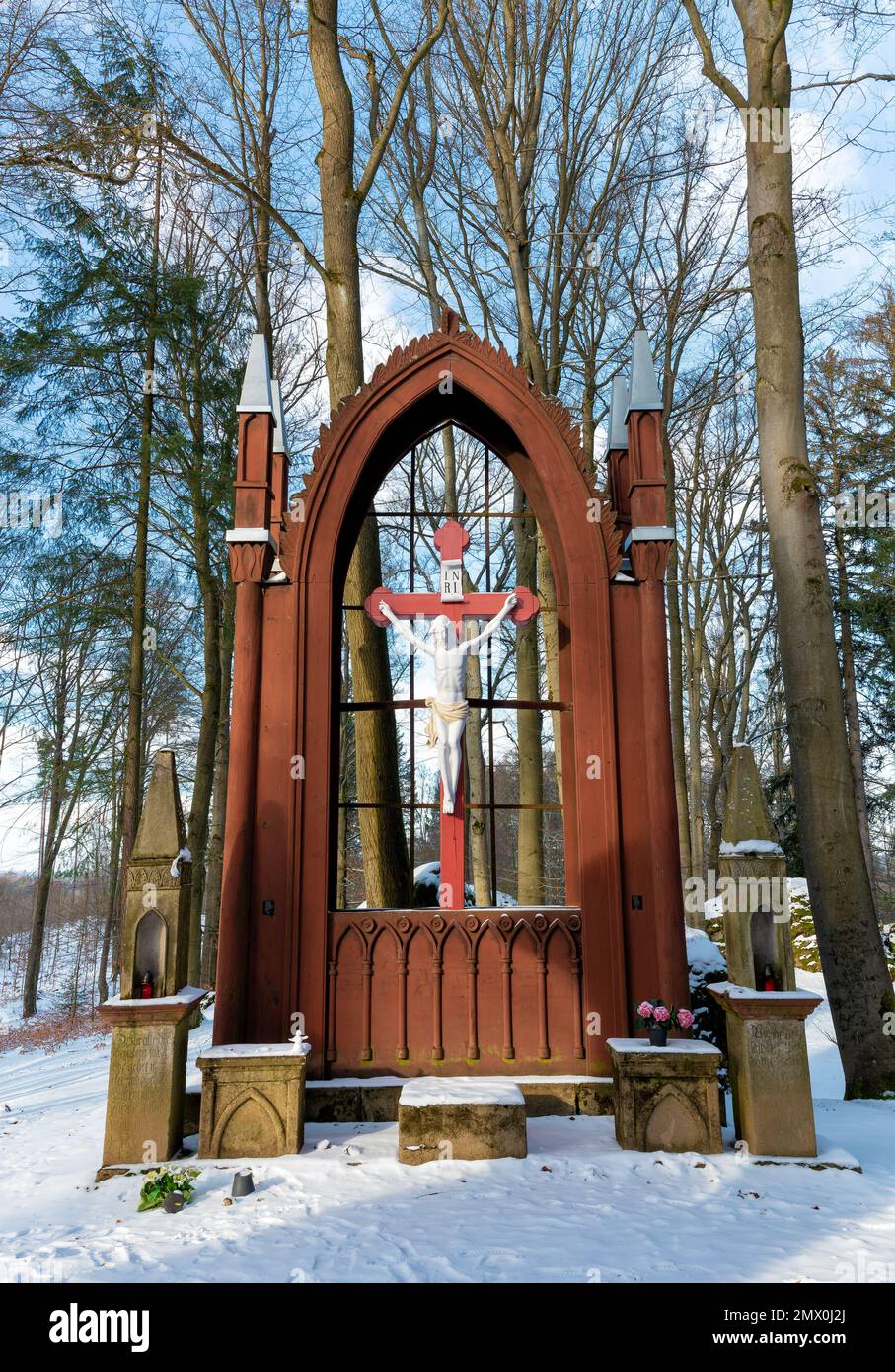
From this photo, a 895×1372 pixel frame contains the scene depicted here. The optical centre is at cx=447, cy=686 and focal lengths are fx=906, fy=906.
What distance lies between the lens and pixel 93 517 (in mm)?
12469

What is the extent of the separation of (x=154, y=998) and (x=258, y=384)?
448cm

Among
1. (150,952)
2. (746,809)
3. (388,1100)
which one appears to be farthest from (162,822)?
(746,809)

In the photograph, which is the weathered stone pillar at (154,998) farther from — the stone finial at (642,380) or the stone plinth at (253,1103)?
the stone finial at (642,380)

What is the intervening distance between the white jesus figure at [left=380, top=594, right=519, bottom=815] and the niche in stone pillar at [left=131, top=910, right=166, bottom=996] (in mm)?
2174

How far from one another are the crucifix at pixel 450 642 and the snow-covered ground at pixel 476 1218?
197 centimetres

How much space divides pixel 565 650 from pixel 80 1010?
22.1 meters

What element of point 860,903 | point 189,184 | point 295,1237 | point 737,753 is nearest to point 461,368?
point 737,753

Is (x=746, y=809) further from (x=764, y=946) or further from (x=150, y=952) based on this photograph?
(x=150, y=952)

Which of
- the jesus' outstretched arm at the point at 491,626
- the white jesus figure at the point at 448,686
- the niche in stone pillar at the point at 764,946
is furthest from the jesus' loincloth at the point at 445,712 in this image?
the niche in stone pillar at the point at 764,946

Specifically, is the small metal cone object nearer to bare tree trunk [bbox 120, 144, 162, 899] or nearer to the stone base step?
the stone base step

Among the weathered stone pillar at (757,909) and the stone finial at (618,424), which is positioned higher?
the stone finial at (618,424)

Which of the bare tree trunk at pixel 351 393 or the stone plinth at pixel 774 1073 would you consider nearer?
the stone plinth at pixel 774 1073

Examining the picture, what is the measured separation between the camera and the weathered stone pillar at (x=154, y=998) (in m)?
5.32
